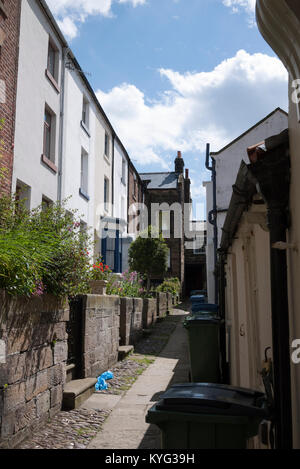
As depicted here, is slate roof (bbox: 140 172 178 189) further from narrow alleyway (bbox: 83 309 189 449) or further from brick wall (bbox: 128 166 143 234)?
narrow alleyway (bbox: 83 309 189 449)

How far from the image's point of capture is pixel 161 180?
37.3 meters

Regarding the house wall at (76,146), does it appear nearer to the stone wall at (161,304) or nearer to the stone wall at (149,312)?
the stone wall at (149,312)

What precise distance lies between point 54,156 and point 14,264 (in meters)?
9.54

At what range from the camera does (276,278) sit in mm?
3020

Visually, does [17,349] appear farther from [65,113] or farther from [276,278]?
[65,113]

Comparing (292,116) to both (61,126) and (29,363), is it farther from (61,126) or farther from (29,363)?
(61,126)

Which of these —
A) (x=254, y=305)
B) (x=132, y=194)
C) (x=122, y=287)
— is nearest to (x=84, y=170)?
(x=122, y=287)

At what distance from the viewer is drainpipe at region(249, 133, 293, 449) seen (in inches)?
113

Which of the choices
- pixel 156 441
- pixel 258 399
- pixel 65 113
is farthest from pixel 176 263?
pixel 258 399

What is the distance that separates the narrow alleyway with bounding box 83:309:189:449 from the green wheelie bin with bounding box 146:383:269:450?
2613 millimetres

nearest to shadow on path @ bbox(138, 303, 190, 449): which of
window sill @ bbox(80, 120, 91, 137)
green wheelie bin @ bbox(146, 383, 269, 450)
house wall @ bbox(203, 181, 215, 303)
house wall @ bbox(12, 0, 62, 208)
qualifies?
green wheelie bin @ bbox(146, 383, 269, 450)

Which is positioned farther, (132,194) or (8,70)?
(132,194)

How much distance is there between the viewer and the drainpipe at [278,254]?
A: 2.86 meters

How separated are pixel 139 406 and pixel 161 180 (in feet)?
103
